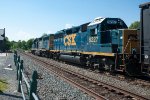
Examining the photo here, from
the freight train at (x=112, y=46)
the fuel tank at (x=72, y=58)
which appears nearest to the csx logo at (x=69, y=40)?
the freight train at (x=112, y=46)

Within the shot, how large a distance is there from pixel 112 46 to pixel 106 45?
86cm

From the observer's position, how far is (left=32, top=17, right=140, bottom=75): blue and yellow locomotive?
16625mm

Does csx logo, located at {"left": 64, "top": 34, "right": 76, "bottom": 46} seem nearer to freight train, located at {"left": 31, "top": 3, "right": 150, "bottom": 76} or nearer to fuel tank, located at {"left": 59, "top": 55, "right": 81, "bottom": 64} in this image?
freight train, located at {"left": 31, "top": 3, "right": 150, "bottom": 76}

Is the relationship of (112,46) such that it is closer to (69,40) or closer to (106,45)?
(106,45)

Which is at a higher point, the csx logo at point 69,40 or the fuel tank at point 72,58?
the csx logo at point 69,40

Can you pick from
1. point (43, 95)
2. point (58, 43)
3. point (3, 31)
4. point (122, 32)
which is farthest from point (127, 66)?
point (3, 31)

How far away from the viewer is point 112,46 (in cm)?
1798

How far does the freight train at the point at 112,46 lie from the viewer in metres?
14.4

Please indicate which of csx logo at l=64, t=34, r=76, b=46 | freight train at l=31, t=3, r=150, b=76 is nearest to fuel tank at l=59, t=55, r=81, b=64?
freight train at l=31, t=3, r=150, b=76

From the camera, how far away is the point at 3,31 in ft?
344

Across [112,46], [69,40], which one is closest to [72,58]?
[69,40]

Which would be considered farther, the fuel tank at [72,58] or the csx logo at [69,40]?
the csx logo at [69,40]

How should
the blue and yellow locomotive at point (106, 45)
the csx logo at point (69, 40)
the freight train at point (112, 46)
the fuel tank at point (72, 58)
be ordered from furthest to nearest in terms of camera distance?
the csx logo at point (69, 40), the fuel tank at point (72, 58), the blue and yellow locomotive at point (106, 45), the freight train at point (112, 46)

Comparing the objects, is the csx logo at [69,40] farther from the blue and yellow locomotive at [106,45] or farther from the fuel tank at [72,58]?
the fuel tank at [72,58]
